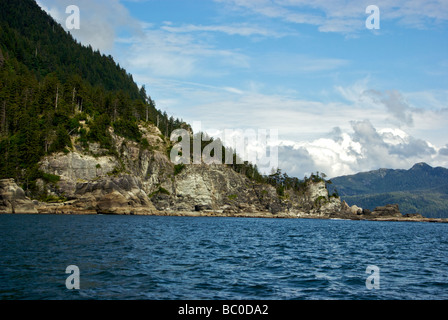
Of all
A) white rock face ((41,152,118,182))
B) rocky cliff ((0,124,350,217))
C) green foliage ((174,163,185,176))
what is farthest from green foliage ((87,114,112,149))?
green foliage ((174,163,185,176))

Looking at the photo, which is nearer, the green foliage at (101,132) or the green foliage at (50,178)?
the green foliage at (50,178)

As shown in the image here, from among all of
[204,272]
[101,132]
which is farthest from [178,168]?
[204,272]

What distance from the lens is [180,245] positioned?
4034cm

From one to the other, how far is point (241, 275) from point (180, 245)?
1676cm

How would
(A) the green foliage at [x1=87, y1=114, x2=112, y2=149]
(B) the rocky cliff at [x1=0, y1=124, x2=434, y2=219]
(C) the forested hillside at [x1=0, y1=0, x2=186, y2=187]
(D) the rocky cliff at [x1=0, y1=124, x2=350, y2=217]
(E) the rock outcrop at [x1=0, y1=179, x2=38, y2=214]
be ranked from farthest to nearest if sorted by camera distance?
(A) the green foliage at [x1=87, y1=114, x2=112, y2=149]
(C) the forested hillside at [x1=0, y1=0, x2=186, y2=187]
(D) the rocky cliff at [x1=0, y1=124, x2=350, y2=217]
(B) the rocky cliff at [x1=0, y1=124, x2=434, y2=219]
(E) the rock outcrop at [x1=0, y1=179, x2=38, y2=214]

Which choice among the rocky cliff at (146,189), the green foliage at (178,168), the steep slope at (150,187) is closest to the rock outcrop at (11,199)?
the rocky cliff at (146,189)

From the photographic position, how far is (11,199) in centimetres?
8900

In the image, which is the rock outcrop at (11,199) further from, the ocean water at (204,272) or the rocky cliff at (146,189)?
the ocean water at (204,272)

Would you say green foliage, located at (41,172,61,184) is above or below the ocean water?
above

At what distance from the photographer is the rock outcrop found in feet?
290

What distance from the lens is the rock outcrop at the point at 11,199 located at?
88.3 meters

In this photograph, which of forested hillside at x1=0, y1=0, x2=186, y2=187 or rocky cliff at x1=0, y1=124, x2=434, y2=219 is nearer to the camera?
rocky cliff at x1=0, y1=124, x2=434, y2=219

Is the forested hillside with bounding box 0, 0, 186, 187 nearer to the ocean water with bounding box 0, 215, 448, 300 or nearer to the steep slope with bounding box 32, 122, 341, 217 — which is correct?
the steep slope with bounding box 32, 122, 341, 217
